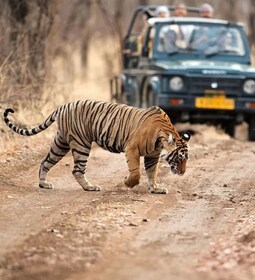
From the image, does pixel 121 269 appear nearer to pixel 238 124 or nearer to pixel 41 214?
pixel 41 214

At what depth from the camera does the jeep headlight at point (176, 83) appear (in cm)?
1422

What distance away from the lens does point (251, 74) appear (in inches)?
571

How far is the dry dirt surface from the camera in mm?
5664

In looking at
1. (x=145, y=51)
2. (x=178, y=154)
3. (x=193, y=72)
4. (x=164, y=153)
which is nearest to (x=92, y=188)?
(x=164, y=153)

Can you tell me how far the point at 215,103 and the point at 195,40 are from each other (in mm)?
1459

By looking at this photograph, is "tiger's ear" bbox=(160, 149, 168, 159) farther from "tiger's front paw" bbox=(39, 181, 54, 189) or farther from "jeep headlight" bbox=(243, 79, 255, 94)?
"jeep headlight" bbox=(243, 79, 255, 94)

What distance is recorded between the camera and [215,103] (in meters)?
14.3

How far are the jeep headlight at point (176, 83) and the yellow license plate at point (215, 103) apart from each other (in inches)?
13.4

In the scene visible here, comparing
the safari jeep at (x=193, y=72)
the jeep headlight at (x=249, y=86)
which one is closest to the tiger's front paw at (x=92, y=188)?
the safari jeep at (x=193, y=72)

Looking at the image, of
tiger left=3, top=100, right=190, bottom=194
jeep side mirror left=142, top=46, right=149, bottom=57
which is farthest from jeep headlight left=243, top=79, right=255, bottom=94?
tiger left=3, top=100, right=190, bottom=194

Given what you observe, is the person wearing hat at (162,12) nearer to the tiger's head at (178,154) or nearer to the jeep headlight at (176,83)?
the jeep headlight at (176,83)

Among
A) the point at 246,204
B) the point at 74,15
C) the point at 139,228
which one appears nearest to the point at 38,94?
the point at 246,204

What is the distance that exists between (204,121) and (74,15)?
10986mm

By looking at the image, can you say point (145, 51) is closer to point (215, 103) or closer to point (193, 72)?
point (193, 72)
